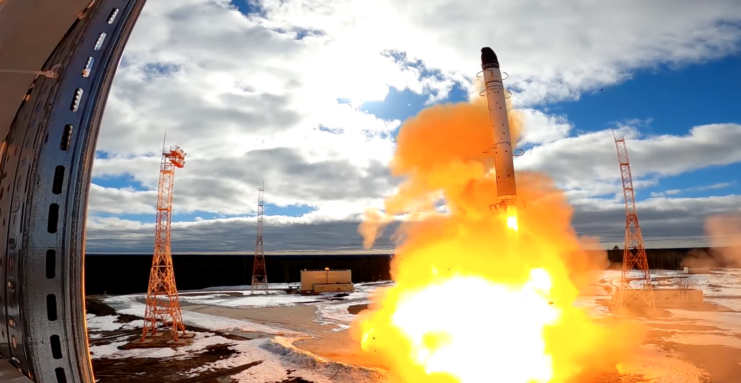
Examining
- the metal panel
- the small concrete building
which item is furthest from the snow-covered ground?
the metal panel

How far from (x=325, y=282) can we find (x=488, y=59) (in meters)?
49.4

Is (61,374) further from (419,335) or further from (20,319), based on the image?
(419,335)

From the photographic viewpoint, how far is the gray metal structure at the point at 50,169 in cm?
421

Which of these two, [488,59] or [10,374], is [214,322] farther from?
[10,374]

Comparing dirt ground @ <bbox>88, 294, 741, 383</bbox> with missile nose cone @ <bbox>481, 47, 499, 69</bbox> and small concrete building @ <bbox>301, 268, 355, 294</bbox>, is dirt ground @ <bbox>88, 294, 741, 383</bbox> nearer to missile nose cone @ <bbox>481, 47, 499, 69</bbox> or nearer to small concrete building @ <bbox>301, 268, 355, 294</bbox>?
missile nose cone @ <bbox>481, 47, 499, 69</bbox>

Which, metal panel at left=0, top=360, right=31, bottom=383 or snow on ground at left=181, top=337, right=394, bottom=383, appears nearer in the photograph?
metal panel at left=0, top=360, right=31, bottom=383

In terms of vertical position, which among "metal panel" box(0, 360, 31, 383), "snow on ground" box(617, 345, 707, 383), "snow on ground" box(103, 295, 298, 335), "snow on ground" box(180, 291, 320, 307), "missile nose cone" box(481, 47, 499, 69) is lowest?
"snow on ground" box(617, 345, 707, 383)

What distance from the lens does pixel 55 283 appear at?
14.0 ft

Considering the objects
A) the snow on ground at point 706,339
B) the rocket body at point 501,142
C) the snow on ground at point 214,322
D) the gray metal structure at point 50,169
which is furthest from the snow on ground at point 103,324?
the snow on ground at point 706,339

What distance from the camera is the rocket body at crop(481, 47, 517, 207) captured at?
23.3 m

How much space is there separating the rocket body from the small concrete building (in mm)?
46131

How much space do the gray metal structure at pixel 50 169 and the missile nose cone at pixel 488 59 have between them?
21566 millimetres

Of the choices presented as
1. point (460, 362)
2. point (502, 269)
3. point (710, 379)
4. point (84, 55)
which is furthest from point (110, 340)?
point (710, 379)

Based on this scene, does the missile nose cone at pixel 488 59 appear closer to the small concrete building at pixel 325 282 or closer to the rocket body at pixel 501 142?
the rocket body at pixel 501 142
